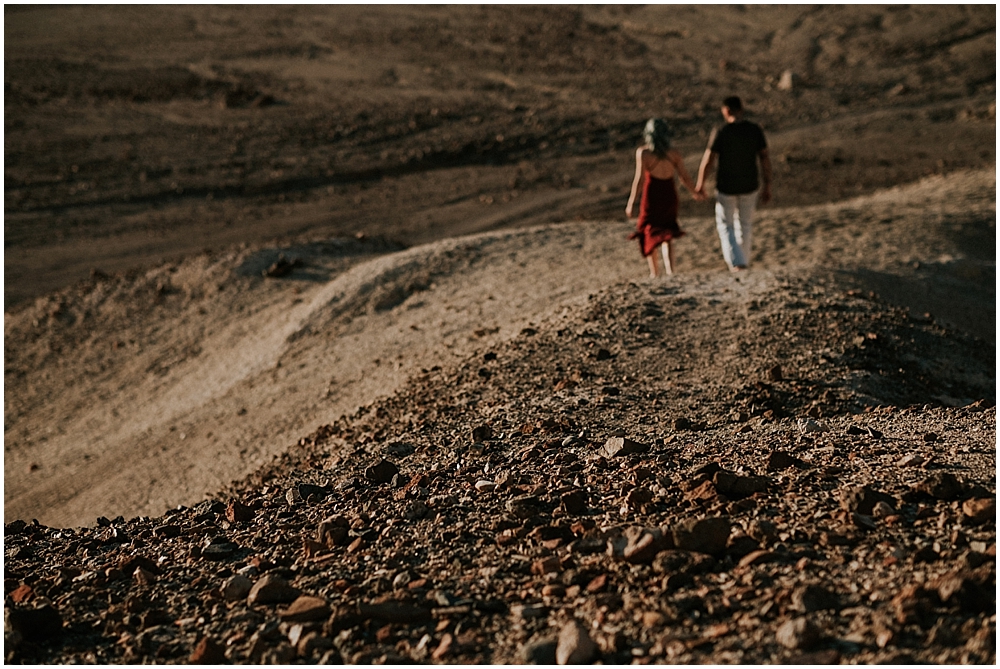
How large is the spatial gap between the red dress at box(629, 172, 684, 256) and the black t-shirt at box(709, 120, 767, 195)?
0.45 metres

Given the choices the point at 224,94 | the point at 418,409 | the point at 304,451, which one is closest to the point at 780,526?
the point at 418,409

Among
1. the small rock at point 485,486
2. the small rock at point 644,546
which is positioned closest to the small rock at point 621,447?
the small rock at point 485,486

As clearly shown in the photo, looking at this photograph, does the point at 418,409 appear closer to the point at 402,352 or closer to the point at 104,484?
the point at 402,352

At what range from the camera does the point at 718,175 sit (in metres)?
8.28

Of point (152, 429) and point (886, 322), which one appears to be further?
point (152, 429)

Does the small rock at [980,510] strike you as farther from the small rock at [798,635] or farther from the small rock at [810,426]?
the small rock at [810,426]

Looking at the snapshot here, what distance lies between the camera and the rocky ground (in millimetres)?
2830

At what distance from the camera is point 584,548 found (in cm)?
340

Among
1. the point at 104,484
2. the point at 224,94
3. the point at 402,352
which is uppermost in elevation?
the point at 224,94

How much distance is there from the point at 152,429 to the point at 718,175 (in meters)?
5.76

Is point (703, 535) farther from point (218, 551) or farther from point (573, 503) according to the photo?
point (218, 551)

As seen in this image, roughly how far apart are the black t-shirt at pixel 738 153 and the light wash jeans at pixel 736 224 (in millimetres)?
96

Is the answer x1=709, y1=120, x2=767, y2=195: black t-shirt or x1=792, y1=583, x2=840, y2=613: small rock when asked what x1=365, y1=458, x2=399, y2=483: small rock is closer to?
x1=792, y1=583, x2=840, y2=613: small rock

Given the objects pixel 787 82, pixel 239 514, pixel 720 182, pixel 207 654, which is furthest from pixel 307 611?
pixel 787 82
